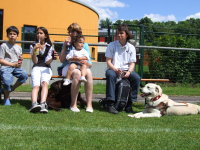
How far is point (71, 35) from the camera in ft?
22.7

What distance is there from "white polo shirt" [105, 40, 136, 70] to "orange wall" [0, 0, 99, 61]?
10407mm

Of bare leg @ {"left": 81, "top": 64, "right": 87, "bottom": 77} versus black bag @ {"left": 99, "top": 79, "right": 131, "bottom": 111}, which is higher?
bare leg @ {"left": 81, "top": 64, "right": 87, "bottom": 77}

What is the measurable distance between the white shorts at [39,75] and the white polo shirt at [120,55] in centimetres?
129

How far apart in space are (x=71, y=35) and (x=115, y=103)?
1.61 m

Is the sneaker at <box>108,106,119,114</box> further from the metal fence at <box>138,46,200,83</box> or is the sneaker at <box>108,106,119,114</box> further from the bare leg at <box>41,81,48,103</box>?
the metal fence at <box>138,46,200,83</box>

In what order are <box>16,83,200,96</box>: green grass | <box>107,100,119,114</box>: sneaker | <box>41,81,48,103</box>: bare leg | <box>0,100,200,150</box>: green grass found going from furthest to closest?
<box>16,83,200,96</box>: green grass, <box>107,100,119,114</box>: sneaker, <box>41,81,48,103</box>: bare leg, <box>0,100,200,150</box>: green grass

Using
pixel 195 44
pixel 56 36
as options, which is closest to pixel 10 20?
pixel 56 36

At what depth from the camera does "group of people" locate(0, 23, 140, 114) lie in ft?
21.6

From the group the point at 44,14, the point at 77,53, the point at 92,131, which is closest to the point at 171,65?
the point at 77,53

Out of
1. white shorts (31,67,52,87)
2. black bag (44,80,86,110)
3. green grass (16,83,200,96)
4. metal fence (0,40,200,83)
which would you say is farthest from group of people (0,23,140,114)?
metal fence (0,40,200,83)

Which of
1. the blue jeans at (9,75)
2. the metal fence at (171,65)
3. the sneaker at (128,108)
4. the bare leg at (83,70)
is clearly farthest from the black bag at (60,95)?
the metal fence at (171,65)

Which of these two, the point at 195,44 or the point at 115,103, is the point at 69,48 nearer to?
the point at 115,103

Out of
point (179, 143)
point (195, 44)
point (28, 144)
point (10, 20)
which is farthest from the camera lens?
point (10, 20)

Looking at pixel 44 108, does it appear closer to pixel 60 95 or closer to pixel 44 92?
pixel 44 92
